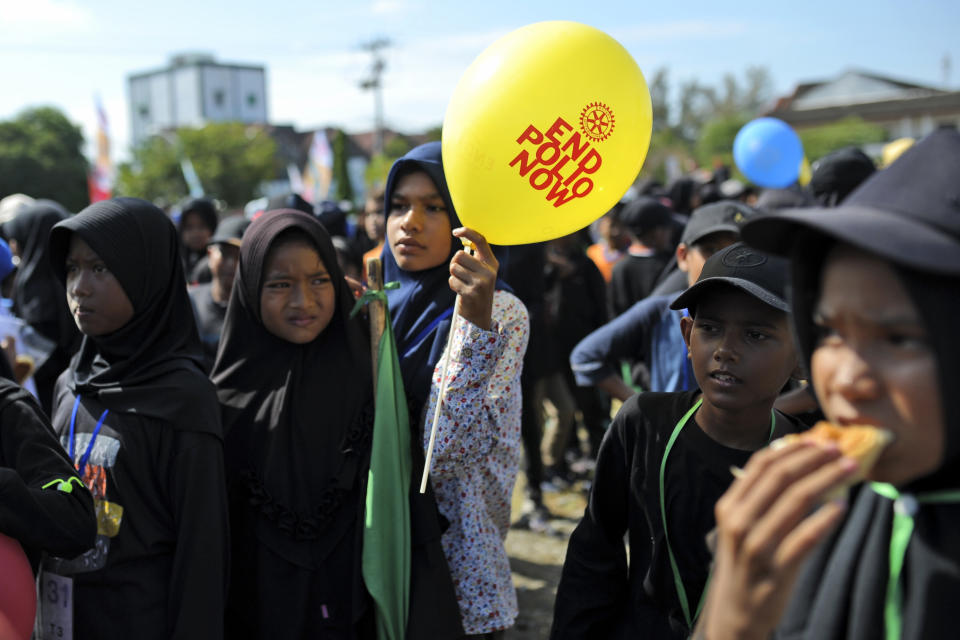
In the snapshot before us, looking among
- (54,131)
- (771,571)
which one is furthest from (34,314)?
(54,131)

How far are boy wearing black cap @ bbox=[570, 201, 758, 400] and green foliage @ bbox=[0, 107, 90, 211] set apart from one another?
37642 millimetres

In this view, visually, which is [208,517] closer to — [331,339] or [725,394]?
[331,339]

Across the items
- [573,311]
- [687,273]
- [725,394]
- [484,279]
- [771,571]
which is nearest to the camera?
[771,571]

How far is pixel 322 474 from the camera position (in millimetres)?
2543

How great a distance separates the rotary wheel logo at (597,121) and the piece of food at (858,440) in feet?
4.49

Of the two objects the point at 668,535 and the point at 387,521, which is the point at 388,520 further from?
the point at 668,535

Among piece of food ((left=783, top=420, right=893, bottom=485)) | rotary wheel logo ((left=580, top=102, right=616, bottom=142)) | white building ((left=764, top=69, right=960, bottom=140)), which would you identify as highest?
white building ((left=764, top=69, right=960, bottom=140))

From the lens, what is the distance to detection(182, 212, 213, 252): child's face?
6375 millimetres

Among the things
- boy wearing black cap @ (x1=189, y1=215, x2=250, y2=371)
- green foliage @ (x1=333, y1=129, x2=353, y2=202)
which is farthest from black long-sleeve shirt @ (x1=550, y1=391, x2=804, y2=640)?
green foliage @ (x1=333, y1=129, x2=353, y2=202)

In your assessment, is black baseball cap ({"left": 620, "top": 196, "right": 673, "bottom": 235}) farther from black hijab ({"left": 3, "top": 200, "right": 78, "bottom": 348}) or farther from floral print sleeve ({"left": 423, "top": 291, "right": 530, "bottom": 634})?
black hijab ({"left": 3, "top": 200, "right": 78, "bottom": 348})

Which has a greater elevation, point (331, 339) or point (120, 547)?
point (331, 339)

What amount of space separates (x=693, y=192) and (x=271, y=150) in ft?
128

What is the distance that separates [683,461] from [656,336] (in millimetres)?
1574

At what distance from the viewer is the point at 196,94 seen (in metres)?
90.2
